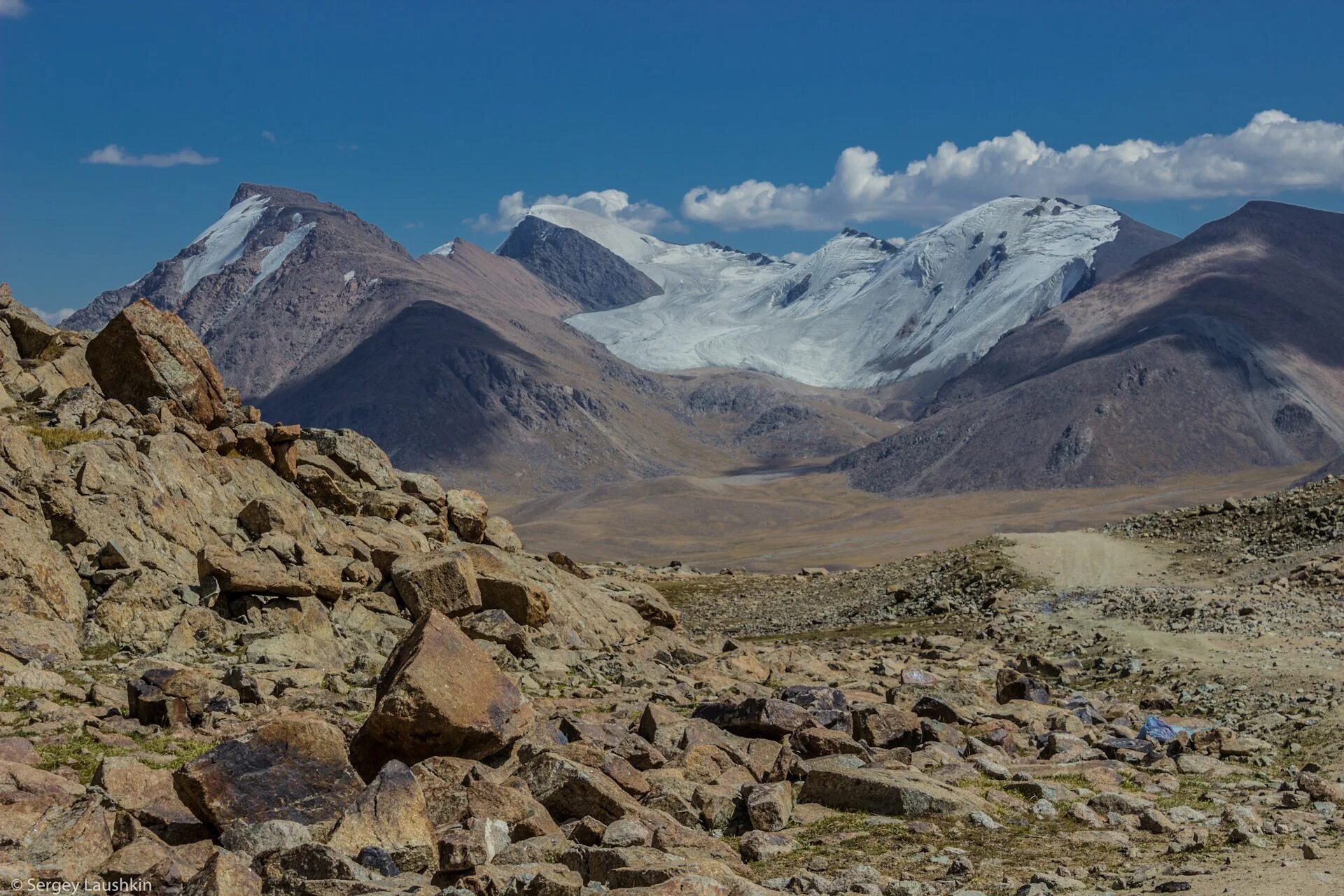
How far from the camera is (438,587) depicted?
Result: 23.7 metres

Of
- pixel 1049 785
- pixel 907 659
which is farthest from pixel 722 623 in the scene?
pixel 1049 785

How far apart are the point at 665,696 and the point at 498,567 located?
7.58 meters

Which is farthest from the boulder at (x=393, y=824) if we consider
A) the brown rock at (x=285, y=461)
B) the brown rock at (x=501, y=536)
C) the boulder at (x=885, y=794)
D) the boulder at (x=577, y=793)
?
the brown rock at (x=501, y=536)

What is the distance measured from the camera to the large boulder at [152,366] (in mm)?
26859

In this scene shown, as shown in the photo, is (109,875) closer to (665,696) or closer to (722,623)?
(665,696)

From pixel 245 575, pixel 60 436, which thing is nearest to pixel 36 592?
pixel 245 575

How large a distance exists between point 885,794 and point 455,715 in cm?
459

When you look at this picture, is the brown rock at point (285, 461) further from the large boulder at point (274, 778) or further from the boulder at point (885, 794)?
the boulder at point (885, 794)

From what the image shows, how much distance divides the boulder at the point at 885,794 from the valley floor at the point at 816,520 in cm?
10349

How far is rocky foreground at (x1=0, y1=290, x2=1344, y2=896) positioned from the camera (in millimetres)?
10492

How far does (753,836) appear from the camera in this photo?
11883 mm

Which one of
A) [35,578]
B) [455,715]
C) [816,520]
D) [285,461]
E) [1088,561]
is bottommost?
[816,520]

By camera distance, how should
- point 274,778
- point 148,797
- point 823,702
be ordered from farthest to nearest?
point 823,702 → point 274,778 → point 148,797

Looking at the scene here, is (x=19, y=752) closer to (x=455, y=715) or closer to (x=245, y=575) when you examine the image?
(x=455, y=715)
